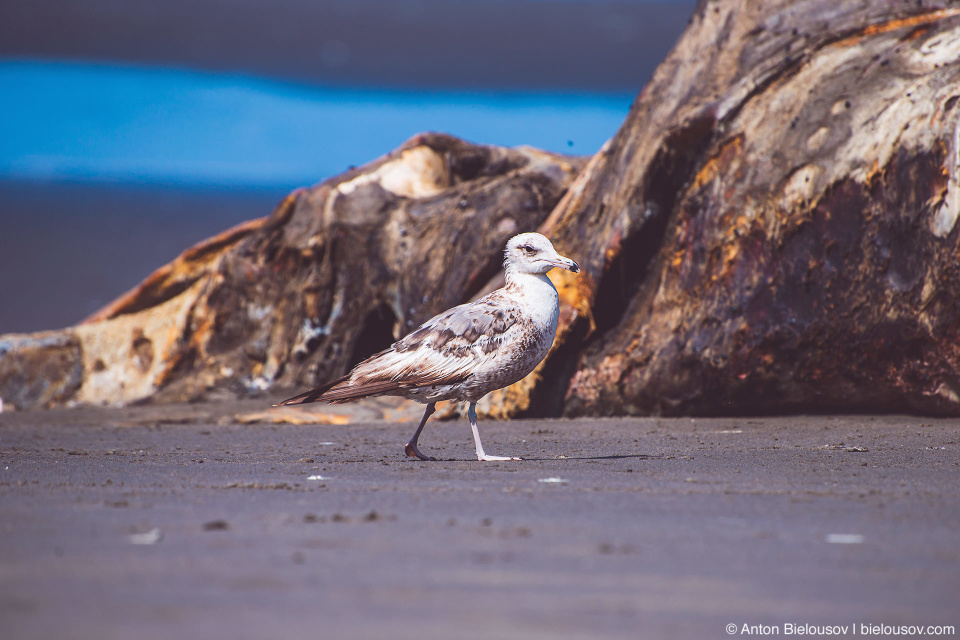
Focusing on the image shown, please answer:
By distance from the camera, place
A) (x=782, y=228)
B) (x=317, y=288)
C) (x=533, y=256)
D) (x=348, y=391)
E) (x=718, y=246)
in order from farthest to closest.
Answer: (x=317, y=288) < (x=718, y=246) < (x=782, y=228) < (x=533, y=256) < (x=348, y=391)

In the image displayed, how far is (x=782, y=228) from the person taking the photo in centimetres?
836

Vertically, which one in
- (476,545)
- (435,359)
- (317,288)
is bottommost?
(476,545)

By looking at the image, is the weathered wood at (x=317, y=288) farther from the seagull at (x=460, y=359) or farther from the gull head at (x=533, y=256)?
the seagull at (x=460, y=359)

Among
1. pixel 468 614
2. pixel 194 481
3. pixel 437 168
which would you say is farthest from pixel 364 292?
pixel 468 614

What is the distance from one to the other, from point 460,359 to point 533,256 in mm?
884

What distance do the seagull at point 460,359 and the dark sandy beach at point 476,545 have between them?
395 millimetres

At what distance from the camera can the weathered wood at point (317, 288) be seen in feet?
38.8

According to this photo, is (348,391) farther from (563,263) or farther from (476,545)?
(476,545)

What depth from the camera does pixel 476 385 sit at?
19.9ft

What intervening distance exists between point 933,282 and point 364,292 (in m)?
6.43

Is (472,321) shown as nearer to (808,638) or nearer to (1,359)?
(808,638)

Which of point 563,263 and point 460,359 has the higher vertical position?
point 563,263

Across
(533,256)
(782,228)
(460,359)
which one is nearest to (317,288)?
(782,228)

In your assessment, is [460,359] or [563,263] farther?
[563,263]
